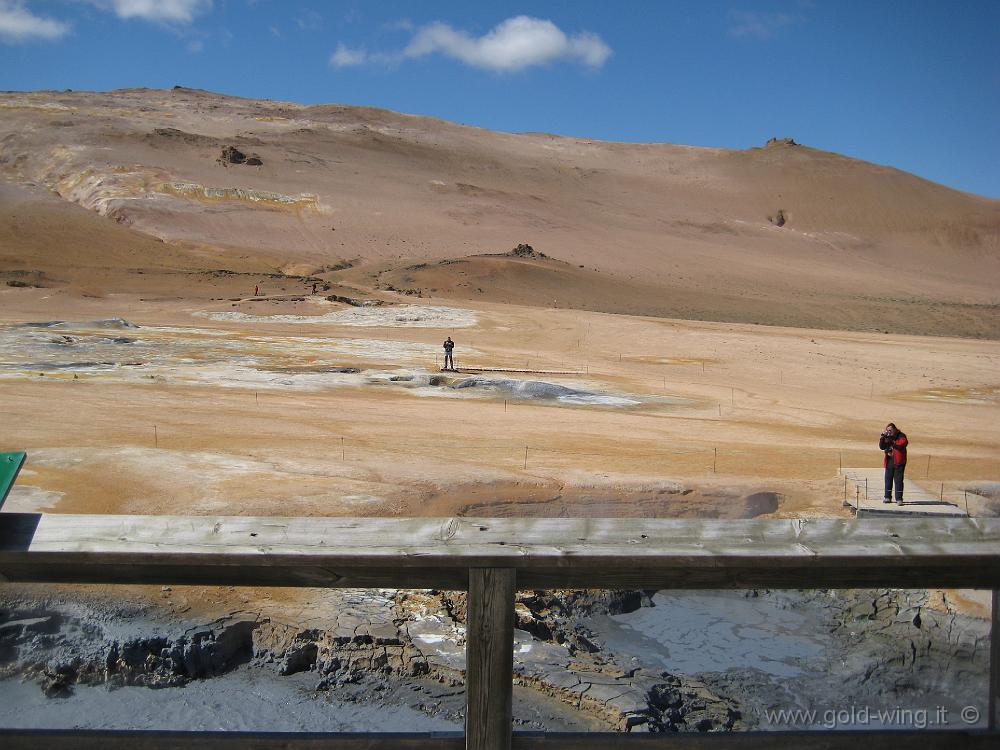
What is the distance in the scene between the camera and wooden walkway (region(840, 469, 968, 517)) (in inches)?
464

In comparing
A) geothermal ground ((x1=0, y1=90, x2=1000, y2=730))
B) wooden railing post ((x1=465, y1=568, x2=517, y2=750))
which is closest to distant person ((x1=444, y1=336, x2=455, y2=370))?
geothermal ground ((x1=0, y1=90, x2=1000, y2=730))

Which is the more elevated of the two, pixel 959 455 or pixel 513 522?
pixel 513 522

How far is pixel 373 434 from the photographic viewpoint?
17.2 metres

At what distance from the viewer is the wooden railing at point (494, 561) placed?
91.9 inches

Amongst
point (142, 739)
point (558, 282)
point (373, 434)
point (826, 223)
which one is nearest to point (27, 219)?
point (558, 282)

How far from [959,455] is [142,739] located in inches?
727

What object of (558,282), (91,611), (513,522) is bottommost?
(91,611)

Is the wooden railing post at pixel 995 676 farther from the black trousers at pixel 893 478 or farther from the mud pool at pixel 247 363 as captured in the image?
the mud pool at pixel 247 363

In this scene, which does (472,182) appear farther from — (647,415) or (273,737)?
(273,737)

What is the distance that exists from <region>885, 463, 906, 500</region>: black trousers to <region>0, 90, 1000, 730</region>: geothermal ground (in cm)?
66

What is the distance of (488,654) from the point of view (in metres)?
2.34

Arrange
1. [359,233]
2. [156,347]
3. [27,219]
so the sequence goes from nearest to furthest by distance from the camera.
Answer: [156,347] → [27,219] → [359,233]

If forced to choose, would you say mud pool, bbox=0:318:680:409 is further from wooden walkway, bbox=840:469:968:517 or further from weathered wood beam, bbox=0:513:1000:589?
weathered wood beam, bbox=0:513:1000:589

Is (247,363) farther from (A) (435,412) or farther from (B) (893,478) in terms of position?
(B) (893,478)
